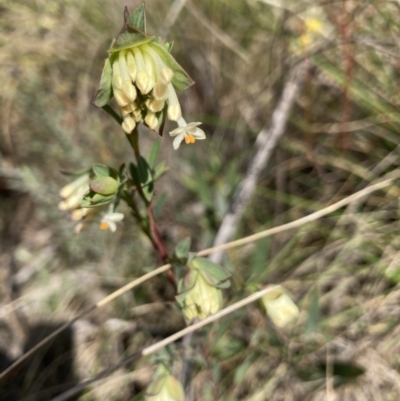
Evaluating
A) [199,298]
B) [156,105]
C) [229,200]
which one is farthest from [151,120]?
[229,200]

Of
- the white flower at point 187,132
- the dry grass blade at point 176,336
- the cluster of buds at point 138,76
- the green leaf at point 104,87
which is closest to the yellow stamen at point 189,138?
the white flower at point 187,132

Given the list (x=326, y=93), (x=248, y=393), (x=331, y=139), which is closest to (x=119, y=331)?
(x=248, y=393)

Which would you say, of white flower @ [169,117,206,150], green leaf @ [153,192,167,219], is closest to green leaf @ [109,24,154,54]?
white flower @ [169,117,206,150]

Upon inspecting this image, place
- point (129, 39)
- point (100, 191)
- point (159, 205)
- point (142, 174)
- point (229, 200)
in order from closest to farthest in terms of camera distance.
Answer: point (129, 39)
point (100, 191)
point (142, 174)
point (159, 205)
point (229, 200)

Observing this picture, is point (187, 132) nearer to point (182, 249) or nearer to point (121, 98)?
point (121, 98)

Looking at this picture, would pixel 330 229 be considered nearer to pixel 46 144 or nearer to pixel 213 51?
pixel 213 51
